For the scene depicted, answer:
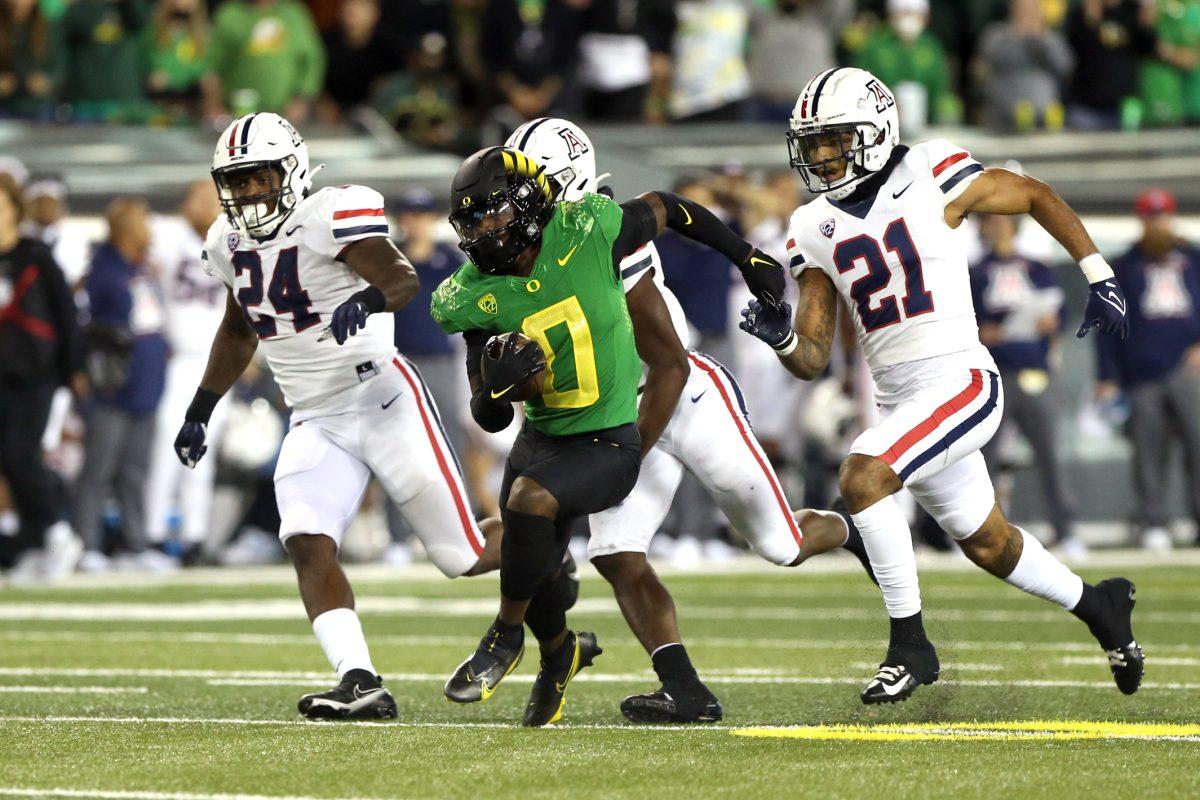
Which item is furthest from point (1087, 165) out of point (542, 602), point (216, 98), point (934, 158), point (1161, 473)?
point (542, 602)

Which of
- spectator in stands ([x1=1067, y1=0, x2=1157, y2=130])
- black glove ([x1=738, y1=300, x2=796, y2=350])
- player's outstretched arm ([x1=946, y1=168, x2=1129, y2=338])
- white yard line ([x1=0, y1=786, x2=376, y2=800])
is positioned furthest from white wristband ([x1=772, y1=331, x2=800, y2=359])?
spectator in stands ([x1=1067, y1=0, x2=1157, y2=130])

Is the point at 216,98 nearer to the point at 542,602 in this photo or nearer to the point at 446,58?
the point at 446,58

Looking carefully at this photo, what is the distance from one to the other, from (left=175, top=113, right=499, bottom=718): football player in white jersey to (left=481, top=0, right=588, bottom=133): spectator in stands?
728 cm

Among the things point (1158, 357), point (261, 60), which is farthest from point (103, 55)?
point (1158, 357)

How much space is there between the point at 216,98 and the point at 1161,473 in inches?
240

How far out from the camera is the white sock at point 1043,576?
579cm

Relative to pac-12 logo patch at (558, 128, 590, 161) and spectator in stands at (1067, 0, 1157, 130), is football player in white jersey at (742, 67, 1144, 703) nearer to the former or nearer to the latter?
pac-12 logo patch at (558, 128, 590, 161)

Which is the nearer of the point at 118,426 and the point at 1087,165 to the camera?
the point at 118,426

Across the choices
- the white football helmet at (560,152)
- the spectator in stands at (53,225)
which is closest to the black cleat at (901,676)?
the white football helmet at (560,152)

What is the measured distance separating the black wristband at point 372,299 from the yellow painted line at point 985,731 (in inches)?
56.2

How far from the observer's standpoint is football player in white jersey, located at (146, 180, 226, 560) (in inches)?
446

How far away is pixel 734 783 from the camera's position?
14.0ft

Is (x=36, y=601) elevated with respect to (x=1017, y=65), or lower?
lower

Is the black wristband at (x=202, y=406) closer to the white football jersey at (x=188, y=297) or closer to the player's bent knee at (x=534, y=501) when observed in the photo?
the player's bent knee at (x=534, y=501)
